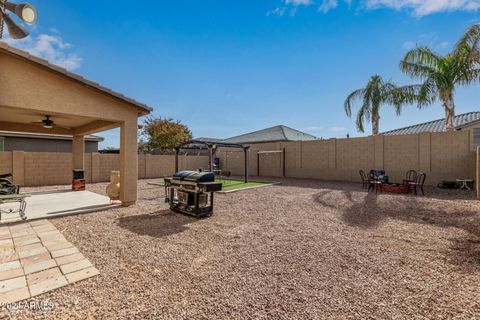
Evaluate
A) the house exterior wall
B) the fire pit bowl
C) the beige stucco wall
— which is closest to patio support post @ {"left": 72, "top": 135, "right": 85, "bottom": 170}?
the beige stucco wall

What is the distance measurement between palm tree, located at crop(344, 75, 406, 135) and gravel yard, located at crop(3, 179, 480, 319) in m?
9.75

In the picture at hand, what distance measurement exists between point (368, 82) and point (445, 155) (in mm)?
6176

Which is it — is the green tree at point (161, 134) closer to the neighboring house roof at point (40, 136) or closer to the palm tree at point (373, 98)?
the neighboring house roof at point (40, 136)

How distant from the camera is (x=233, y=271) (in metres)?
3.03

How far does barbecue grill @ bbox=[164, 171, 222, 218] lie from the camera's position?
5.58 metres

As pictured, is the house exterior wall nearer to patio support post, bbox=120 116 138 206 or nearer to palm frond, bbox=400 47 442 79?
patio support post, bbox=120 116 138 206

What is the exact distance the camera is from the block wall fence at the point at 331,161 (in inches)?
423

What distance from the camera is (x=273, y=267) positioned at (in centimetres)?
315

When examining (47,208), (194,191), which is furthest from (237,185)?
(47,208)

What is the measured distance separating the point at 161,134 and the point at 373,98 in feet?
62.5

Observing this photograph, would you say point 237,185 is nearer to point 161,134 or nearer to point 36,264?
point 36,264

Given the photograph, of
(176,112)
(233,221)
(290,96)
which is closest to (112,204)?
(233,221)

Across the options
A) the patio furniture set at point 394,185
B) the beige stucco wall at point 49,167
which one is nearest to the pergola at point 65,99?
the beige stucco wall at point 49,167

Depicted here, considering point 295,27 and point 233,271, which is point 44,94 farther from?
point 295,27
